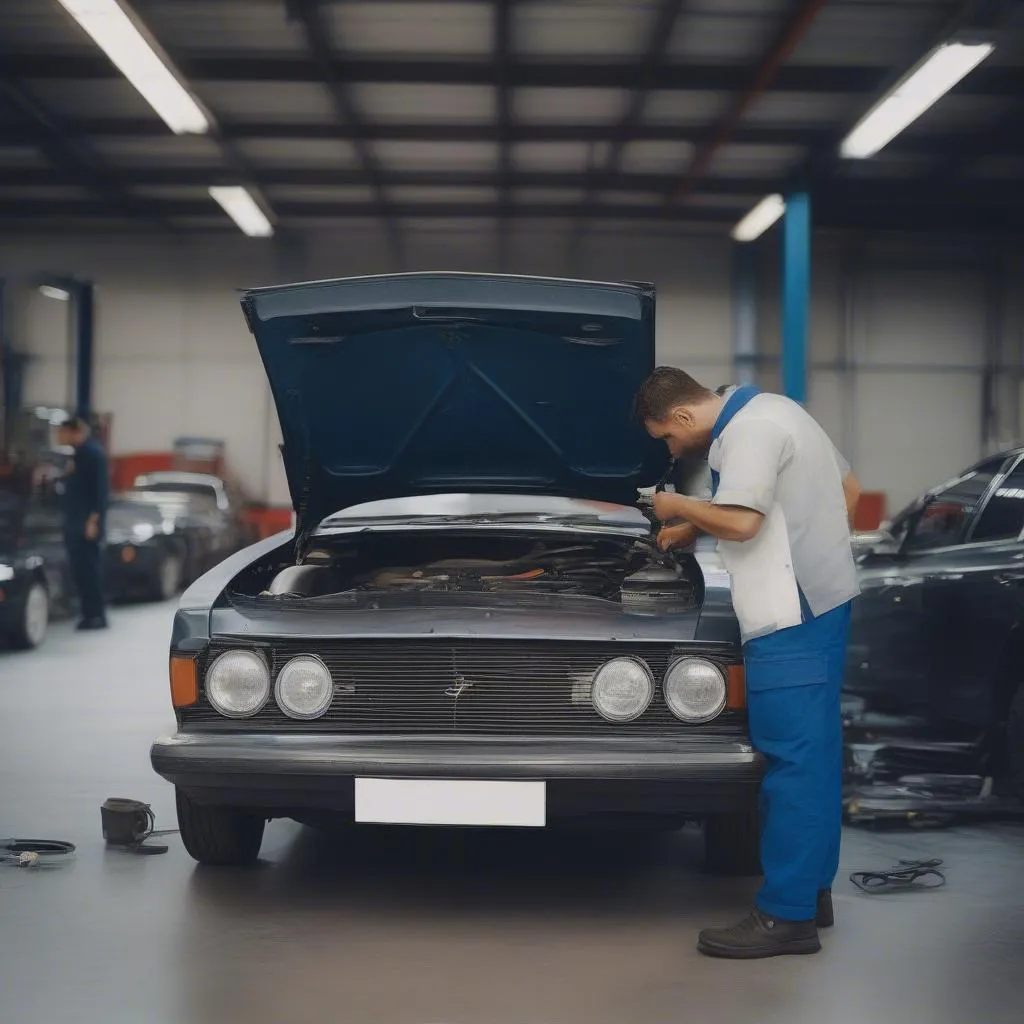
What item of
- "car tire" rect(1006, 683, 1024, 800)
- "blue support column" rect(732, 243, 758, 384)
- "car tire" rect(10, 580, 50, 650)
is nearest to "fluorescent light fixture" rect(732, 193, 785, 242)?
"blue support column" rect(732, 243, 758, 384)

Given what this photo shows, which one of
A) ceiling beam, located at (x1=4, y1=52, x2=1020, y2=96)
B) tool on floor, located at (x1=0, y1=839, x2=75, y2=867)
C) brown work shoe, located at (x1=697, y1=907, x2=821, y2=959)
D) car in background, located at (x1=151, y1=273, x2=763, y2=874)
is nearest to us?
brown work shoe, located at (x1=697, y1=907, x2=821, y2=959)

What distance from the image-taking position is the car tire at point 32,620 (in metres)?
9.74

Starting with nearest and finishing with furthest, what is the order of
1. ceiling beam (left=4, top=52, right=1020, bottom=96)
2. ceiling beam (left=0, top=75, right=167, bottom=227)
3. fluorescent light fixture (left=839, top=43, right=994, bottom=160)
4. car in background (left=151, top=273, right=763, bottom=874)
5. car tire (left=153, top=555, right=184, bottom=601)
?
car in background (left=151, top=273, right=763, bottom=874) → fluorescent light fixture (left=839, top=43, right=994, bottom=160) → ceiling beam (left=4, top=52, right=1020, bottom=96) → car tire (left=153, top=555, right=184, bottom=601) → ceiling beam (left=0, top=75, right=167, bottom=227)

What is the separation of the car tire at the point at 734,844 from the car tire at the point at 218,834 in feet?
4.24

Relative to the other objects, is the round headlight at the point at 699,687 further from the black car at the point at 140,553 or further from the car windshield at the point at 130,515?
the car windshield at the point at 130,515

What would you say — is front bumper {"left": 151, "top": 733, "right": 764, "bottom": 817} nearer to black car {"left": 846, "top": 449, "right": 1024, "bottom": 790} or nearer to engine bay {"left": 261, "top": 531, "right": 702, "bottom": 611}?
engine bay {"left": 261, "top": 531, "right": 702, "bottom": 611}

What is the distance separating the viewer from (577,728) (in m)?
3.53

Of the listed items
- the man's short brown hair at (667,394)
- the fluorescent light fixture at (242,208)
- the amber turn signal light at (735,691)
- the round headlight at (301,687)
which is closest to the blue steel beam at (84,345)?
the fluorescent light fixture at (242,208)

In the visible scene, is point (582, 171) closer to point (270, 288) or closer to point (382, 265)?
point (382, 265)

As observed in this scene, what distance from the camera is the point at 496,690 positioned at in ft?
11.6

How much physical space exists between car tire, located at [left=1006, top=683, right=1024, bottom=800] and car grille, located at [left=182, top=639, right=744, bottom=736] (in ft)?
5.56

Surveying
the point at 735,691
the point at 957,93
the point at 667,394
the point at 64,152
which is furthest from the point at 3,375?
the point at 735,691

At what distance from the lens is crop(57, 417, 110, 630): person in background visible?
36.2 feet

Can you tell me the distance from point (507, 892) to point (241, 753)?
3.01 ft
